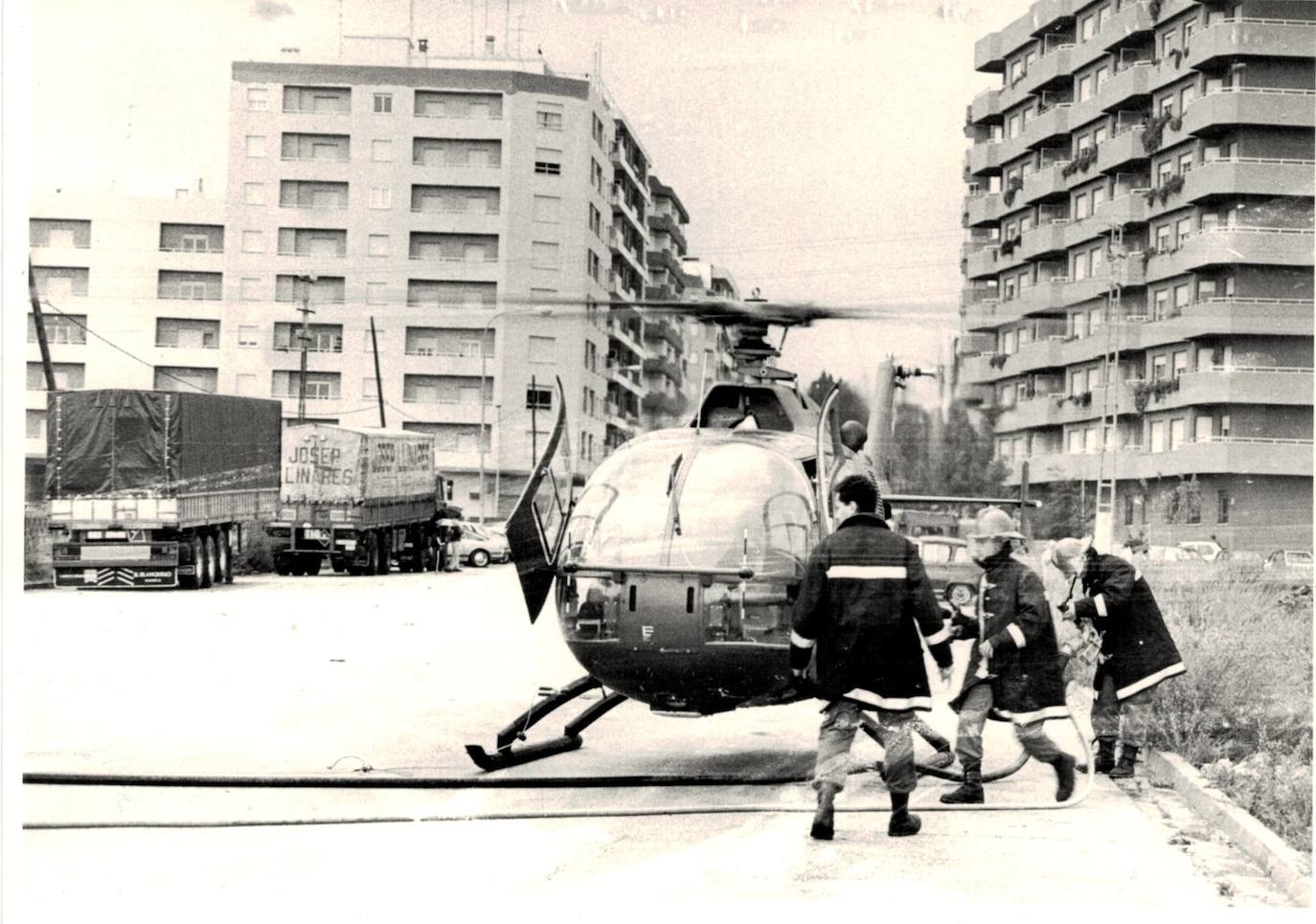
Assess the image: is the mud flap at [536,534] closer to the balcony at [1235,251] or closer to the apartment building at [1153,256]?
the apartment building at [1153,256]

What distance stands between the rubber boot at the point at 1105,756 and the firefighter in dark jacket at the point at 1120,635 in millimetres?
25

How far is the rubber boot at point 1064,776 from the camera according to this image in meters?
7.88

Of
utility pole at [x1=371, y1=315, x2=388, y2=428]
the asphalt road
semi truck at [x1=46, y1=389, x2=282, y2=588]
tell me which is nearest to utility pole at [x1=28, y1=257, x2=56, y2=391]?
utility pole at [x1=371, y1=315, x2=388, y2=428]

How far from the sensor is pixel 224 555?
23469 millimetres

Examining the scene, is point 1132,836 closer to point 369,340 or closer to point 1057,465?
point 1057,465

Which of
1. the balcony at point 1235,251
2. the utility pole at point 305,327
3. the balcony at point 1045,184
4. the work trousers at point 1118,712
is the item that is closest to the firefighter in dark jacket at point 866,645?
the work trousers at point 1118,712

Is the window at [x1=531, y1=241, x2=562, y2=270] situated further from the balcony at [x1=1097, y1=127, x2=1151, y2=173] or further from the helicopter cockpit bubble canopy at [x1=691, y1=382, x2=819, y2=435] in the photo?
the balcony at [x1=1097, y1=127, x2=1151, y2=173]

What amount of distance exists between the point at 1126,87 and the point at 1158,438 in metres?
2.16

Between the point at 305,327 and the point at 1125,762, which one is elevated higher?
the point at 305,327

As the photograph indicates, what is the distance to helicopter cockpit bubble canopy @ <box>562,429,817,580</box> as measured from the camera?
25.3 feet

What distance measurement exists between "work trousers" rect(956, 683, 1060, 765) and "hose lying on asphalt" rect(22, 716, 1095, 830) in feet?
0.56

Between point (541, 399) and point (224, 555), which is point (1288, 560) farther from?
point (224, 555)

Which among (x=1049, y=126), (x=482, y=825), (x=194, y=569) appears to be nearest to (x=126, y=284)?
(x=482, y=825)

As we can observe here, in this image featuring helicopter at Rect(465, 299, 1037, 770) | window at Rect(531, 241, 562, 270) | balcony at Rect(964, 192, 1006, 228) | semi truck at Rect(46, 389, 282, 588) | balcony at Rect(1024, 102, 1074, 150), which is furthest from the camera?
semi truck at Rect(46, 389, 282, 588)
